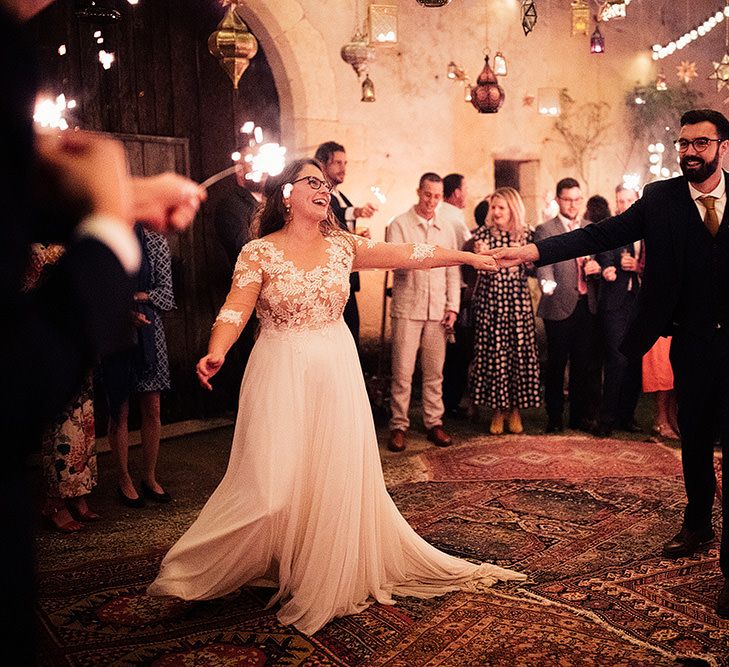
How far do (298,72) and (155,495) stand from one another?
4020mm

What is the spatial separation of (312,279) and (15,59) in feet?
9.03

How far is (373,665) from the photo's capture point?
3.35 meters

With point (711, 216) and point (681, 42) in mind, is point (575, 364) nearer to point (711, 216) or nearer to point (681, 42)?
point (711, 216)

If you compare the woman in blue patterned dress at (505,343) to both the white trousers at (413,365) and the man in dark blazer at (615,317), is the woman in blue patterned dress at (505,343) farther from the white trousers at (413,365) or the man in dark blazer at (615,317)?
the man in dark blazer at (615,317)

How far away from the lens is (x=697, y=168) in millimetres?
4277

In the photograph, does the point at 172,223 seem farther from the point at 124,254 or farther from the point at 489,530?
the point at 489,530

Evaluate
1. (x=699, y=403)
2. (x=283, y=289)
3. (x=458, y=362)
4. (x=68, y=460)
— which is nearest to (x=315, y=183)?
(x=283, y=289)

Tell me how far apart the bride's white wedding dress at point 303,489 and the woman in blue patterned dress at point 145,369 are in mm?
1641

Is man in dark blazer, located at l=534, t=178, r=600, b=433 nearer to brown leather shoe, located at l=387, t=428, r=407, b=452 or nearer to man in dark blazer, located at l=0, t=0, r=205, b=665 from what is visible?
brown leather shoe, located at l=387, t=428, r=407, b=452

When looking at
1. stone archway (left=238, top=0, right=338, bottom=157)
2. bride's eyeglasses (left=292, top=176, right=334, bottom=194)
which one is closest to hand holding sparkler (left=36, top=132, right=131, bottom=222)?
bride's eyeglasses (left=292, top=176, right=334, bottom=194)

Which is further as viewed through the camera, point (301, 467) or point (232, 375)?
point (232, 375)

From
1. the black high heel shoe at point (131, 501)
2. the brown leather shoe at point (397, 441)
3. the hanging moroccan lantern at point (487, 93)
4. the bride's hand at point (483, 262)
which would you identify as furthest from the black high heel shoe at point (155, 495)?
the hanging moroccan lantern at point (487, 93)

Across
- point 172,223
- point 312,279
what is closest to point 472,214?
point 312,279

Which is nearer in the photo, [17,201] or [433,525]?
[17,201]
